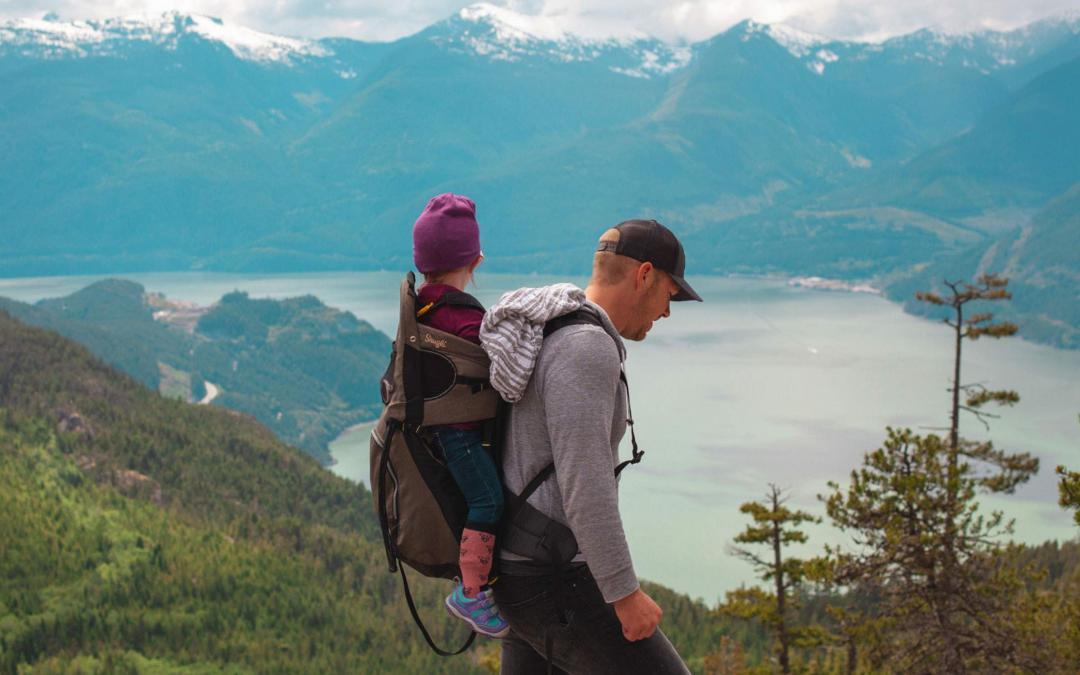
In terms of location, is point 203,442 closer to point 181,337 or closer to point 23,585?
point 23,585

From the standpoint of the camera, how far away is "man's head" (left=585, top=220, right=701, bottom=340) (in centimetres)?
296

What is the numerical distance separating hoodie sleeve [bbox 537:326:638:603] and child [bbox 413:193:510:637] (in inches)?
9.4

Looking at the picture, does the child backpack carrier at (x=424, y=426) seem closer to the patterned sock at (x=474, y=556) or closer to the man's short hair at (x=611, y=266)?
the patterned sock at (x=474, y=556)

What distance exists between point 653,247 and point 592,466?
26.6 inches

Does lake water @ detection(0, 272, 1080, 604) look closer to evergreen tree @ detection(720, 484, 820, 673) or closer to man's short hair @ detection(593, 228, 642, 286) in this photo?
evergreen tree @ detection(720, 484, 820, 673)

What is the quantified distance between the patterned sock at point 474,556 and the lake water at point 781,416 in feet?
92.8

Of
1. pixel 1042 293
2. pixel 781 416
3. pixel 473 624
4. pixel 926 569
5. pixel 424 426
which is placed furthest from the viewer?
pixel 1042 293

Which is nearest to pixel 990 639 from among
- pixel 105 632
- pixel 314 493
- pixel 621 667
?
pixel 621 667

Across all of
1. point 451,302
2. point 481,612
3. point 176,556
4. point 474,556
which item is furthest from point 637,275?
point 176,556

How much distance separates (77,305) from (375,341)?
57831mm

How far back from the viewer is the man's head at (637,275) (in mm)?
2957

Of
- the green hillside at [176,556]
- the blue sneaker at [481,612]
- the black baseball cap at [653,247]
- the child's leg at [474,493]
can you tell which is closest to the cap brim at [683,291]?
the black baseball cap at [653,247]

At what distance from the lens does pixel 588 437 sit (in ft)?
8.78

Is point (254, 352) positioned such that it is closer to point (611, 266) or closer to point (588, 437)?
point (611, 266)
